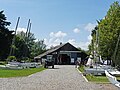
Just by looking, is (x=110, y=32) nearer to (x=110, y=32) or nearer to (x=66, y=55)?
(x=110, y=32)

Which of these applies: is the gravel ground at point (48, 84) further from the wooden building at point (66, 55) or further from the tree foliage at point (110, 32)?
the wooden building at point (66, 55)

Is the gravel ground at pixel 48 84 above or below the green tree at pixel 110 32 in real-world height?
below

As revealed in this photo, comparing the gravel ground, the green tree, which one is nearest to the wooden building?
the green tree

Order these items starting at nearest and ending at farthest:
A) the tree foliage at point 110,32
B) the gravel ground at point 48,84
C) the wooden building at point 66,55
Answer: the gravel ground at point 48,84 < the tree foliage at point 110,32 < the wooden building at point 66,55

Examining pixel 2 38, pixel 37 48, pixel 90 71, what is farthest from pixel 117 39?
pixel 37 48

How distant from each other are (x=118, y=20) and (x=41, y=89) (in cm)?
3200

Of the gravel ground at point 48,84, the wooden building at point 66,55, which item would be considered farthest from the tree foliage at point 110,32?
the wooden building at point 66,55

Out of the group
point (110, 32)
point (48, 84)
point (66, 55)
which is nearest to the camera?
point (48, 84)

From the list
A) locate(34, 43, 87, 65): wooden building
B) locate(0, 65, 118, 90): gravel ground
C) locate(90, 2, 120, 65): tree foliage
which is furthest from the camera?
locate(34, 43, 87, 65): wooden building

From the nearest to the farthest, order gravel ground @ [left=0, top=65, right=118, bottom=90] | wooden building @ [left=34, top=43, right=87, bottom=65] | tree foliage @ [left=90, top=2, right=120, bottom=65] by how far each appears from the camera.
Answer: gravel ground @ [left=0, top=65, right=118, bottom=90]
tree foliage @ [left=90, top=2, right=120, bottom=65]
wooden building @ [left=34, top=43, right=87, bottom=65]

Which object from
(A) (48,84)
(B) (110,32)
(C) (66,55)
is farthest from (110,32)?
(C) (66,55)

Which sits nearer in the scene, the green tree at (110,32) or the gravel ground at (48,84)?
the gravel ground at (48,84)

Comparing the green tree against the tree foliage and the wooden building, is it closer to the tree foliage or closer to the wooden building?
the tree foliage

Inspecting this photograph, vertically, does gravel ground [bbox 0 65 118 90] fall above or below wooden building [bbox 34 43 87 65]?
below
